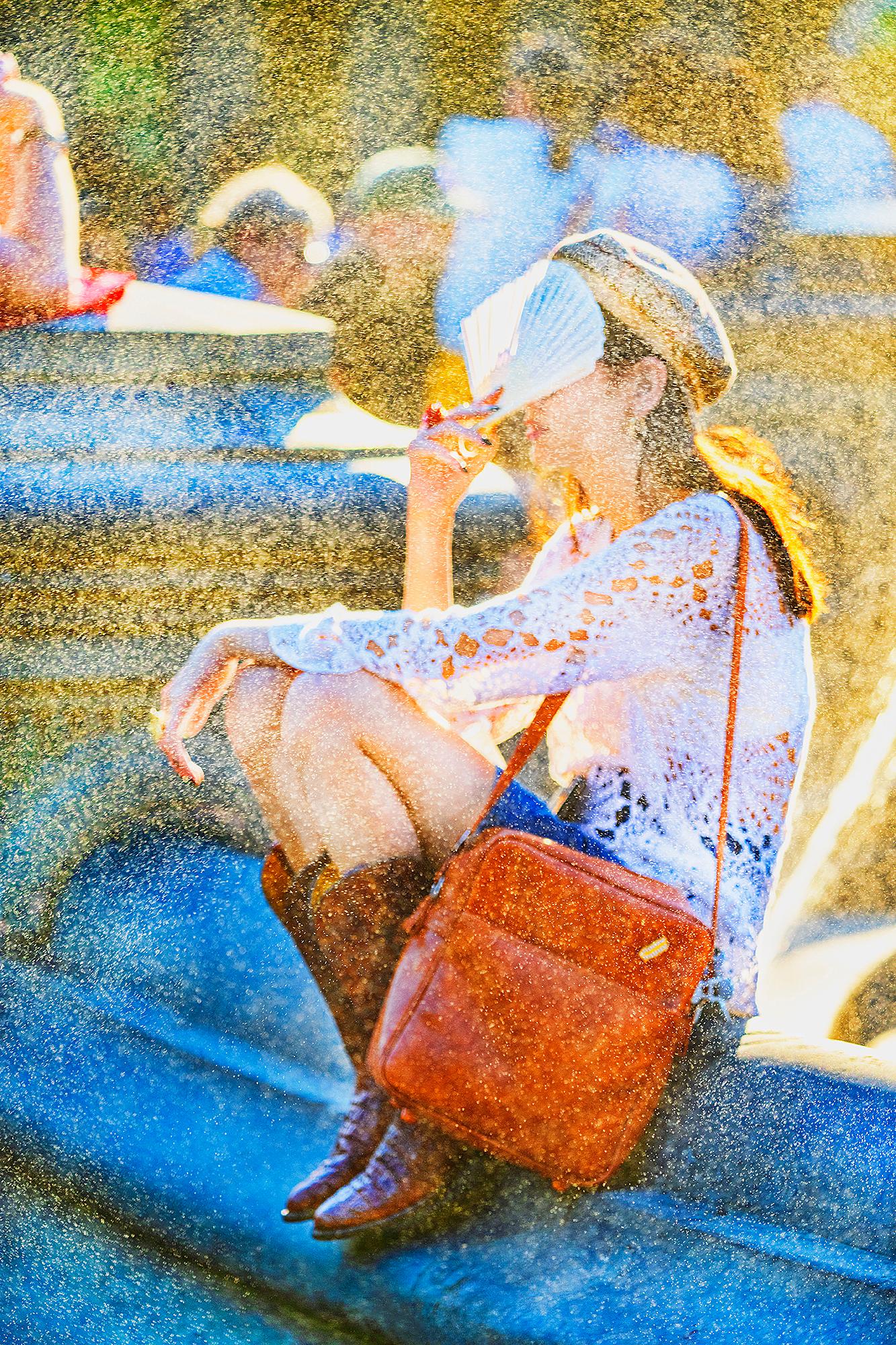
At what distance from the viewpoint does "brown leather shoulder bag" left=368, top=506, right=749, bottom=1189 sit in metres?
0.98

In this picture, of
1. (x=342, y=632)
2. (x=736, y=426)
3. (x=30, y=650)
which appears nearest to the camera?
(x=342, y=632)

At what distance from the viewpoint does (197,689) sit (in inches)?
45.6

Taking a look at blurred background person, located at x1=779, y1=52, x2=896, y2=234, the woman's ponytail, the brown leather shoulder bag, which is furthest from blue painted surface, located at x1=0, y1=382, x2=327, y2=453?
blurred background person, located at x1=779, y1=52, x2=896, y2=234

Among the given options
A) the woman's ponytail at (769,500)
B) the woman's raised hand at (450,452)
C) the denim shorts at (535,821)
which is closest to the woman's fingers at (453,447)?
the woman's raised hand at (450,452)

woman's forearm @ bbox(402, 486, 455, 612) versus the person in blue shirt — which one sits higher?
the person in blue shirt

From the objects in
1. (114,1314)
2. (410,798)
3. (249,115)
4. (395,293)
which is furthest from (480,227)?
(114,1314)

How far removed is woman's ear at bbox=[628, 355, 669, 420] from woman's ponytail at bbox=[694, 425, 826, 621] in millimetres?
58

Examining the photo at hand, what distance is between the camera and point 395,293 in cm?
153

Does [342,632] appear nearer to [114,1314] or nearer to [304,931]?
[304,931]

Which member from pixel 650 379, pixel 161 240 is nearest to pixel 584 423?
pixel 650 379

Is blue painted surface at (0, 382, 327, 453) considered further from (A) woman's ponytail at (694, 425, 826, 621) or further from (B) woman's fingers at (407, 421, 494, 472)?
(A) woman's ponytail at (694, 425, 826, 621)

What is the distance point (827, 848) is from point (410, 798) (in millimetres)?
752

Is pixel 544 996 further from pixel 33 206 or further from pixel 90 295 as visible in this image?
pixel 33 206

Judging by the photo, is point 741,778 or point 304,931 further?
point 304,931
